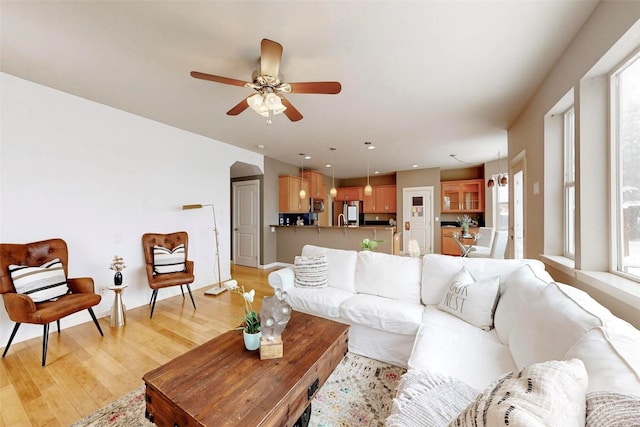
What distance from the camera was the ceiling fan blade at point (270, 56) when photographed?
5.54ft

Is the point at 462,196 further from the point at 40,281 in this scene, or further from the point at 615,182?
the point at 40,281

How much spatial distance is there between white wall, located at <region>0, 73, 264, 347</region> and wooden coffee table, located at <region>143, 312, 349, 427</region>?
8.41ft

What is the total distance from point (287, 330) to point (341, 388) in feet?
1.96

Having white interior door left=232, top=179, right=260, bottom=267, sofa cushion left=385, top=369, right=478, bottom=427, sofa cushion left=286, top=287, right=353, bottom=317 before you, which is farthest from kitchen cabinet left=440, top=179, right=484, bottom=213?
sofa cushion left=385, top=369, right=478, bottom=427

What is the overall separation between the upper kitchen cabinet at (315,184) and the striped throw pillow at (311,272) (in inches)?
166

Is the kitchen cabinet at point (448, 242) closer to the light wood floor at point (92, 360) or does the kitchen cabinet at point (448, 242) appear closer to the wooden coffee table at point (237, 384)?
the light wood floor at point (92, 360)

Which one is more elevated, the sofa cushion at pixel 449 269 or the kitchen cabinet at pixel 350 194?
the kitchen cabinet at pixel 350 194

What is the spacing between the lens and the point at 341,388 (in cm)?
178

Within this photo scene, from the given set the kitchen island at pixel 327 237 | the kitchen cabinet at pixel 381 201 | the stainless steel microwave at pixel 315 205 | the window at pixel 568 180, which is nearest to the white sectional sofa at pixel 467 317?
the window at pixel 568 180

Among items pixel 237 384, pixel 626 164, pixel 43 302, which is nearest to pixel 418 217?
pixel 626 164

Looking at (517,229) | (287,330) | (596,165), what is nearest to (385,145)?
(517,229)

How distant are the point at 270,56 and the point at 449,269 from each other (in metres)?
2.32

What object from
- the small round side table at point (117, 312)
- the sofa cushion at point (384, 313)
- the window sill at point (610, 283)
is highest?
the window sill at point (610, 283)

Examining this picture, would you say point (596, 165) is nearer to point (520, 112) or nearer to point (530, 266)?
point (530, 266)
